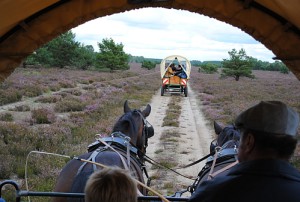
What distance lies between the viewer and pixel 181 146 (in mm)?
10711

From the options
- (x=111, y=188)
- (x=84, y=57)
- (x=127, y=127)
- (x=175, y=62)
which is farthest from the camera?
(x=84, y=57)

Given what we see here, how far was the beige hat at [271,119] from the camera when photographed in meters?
1.96

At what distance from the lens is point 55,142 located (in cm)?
955

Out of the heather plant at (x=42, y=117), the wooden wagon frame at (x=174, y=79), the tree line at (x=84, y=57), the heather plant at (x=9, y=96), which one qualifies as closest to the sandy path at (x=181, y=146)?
the heather plant at (x=42, y=117)

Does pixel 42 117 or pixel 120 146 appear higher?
pixel 120 146

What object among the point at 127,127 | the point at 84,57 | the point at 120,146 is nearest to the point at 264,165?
the point at 120,146

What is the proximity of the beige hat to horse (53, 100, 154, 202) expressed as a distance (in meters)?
1.87

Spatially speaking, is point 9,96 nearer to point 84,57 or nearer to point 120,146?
point 120,146

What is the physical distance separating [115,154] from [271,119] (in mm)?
2336

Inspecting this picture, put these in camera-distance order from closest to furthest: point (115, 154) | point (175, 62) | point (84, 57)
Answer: point (115, 154) < point (175, 62) < point (84, 57)

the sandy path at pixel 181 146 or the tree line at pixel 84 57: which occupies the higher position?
the tree line at pixel 84 57

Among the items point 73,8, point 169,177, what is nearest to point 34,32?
point 73,8

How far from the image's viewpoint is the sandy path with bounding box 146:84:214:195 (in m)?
7.83

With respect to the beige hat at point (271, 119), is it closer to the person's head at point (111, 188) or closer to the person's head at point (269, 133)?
the person's head at point (269, 133)
